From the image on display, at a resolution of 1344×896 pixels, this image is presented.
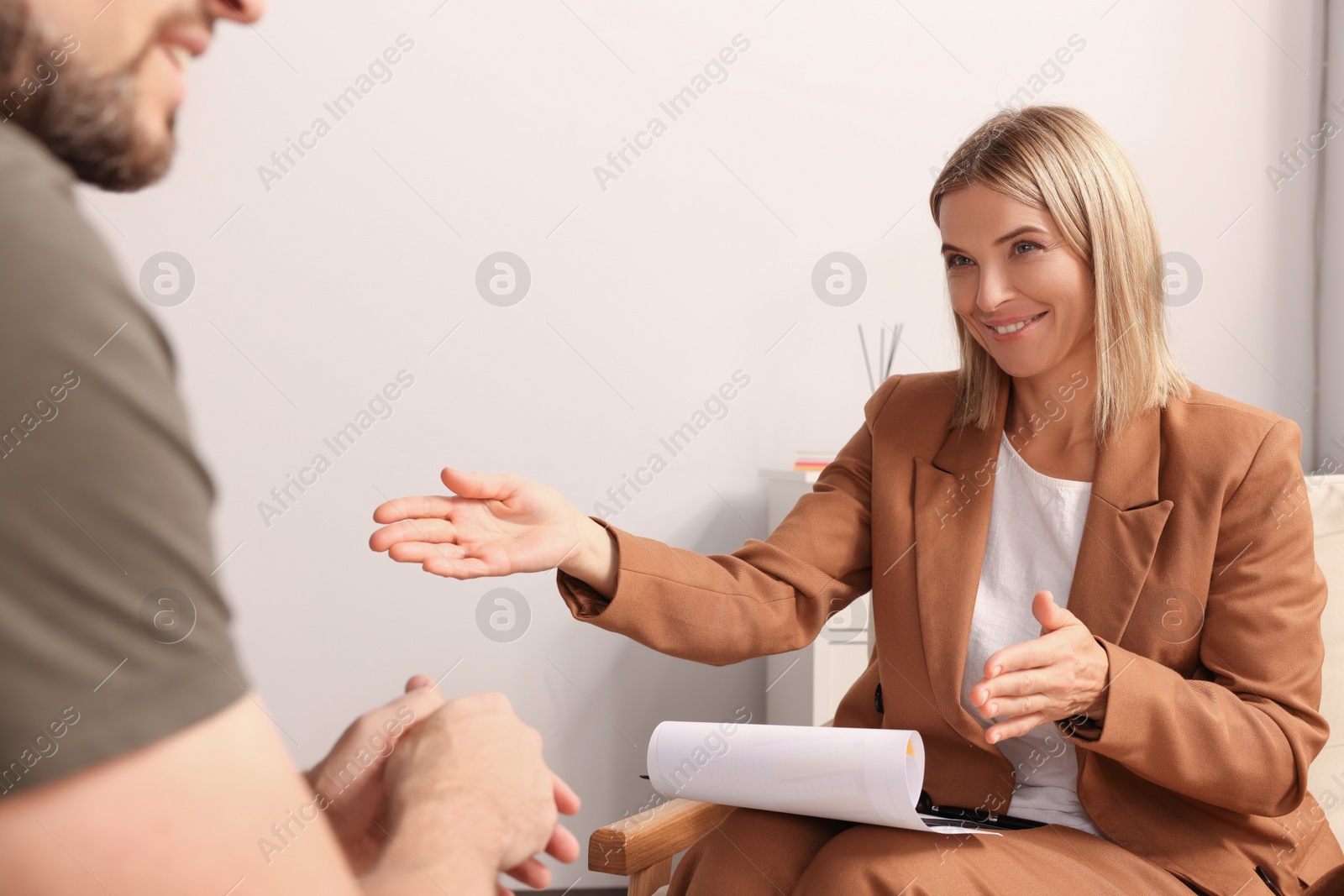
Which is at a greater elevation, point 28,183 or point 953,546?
point 28,183

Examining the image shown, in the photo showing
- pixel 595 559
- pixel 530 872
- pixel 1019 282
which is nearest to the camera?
pixel 530 872

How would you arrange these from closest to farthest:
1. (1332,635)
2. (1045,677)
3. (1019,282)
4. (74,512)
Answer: (74,512)
(1045,677)
(1019,282)
(1332,635)

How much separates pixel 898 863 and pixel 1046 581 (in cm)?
43

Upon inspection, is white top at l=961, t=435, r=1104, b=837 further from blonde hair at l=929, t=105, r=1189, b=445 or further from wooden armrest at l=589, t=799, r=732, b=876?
wooden armrest at l=589, t=799, r=732, b=876

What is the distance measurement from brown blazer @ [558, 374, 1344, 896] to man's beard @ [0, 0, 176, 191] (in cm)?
84

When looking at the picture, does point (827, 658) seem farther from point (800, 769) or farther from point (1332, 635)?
point (800, 769)

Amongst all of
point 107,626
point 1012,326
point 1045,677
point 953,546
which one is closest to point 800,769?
point 1045,677

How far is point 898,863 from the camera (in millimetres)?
1094

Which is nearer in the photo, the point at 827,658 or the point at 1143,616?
the point at 1143,616

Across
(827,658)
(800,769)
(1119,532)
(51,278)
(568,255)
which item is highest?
(568,255)

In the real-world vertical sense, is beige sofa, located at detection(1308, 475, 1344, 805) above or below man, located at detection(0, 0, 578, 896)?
below

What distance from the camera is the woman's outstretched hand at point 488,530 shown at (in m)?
0.97

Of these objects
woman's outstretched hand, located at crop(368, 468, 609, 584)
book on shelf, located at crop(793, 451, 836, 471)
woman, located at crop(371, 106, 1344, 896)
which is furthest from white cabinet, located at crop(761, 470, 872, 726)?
woman's outstretched hand, located at crop(368, 468, 609, 584)

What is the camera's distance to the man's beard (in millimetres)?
418
